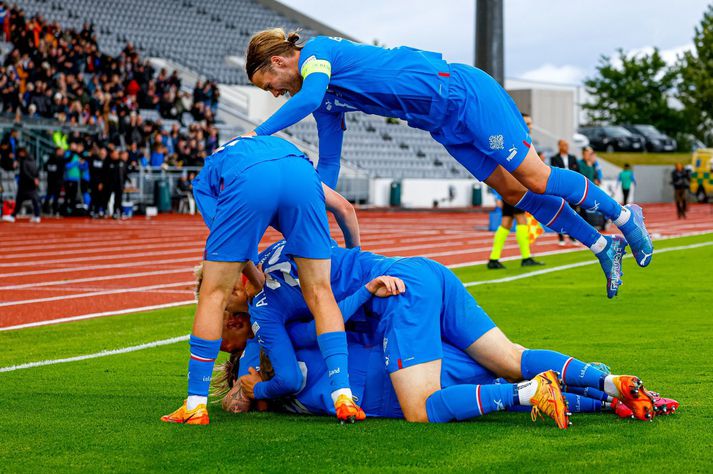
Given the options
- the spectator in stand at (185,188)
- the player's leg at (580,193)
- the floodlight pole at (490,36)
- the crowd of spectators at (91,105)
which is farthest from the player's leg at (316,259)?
the spectator in stand at (185,188)

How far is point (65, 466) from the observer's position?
200 inches

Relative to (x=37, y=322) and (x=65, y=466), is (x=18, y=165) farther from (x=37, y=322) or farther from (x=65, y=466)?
(x=65, y=466)

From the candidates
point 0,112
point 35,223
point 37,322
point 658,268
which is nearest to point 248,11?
point 0,112

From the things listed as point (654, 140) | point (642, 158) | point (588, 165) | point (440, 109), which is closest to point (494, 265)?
point (588, 165)

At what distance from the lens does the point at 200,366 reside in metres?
6.06

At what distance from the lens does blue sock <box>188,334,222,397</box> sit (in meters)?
6.05

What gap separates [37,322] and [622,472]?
768 cm

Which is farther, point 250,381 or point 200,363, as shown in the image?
point 250,381

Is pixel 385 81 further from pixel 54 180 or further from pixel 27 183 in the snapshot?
pixel 54 180

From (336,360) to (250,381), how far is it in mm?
617

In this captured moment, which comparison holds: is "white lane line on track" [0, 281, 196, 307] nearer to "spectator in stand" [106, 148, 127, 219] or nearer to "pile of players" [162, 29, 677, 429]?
"pile of players" [162, 29, 677, 429]

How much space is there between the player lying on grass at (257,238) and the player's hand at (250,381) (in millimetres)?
312

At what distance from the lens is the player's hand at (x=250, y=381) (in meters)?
6.36

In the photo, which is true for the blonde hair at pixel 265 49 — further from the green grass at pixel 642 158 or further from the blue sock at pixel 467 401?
the green grass at pixel 642 158
